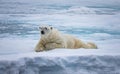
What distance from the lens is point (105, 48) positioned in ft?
10.6

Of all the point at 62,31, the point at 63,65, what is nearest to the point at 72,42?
the point at 62,31

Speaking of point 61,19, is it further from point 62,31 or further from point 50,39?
point 50,39

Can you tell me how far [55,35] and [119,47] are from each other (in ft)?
2.22

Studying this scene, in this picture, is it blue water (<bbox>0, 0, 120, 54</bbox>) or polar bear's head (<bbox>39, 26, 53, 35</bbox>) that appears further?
blue water (<bbox>0, 0, 120, 54</bbox>)

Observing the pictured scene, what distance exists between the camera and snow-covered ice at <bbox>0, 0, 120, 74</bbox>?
2992 mm

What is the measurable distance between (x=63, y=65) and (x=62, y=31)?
0.44 m

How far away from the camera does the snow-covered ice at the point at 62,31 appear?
299 centimetres

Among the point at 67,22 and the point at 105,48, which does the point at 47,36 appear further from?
the point at 105,48

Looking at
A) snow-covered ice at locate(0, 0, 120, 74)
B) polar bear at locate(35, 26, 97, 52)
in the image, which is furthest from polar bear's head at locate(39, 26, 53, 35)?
snow-covered ice at locate(0, 0, 120, 74)

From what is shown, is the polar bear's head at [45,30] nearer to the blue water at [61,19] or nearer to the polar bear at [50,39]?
the polar bear at [50,39]

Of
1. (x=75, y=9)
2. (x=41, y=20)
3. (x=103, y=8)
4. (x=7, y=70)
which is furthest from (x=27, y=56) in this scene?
(x=103, y=8)

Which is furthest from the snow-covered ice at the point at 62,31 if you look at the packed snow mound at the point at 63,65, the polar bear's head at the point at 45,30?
the polar bear's head at the point at 45,30

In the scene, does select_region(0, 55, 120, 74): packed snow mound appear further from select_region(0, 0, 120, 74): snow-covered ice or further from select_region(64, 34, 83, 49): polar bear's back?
select_region(64, 34, 83, 49): polar bear's back

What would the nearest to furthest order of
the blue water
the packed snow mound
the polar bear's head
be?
1. the packed snow mound
2. the polar bear's head
3. the blue water
